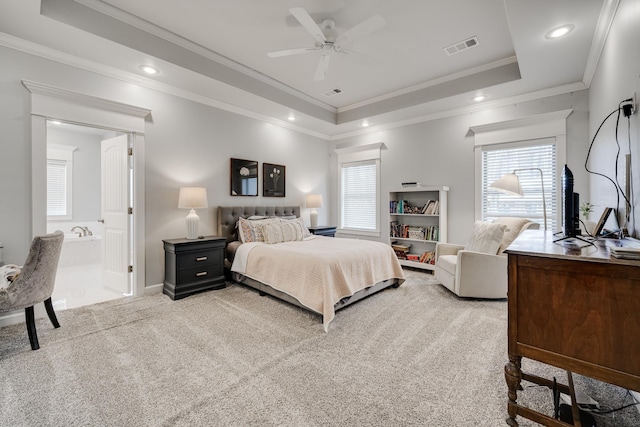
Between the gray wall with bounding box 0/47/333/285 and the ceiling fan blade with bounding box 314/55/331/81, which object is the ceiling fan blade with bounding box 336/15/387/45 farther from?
the gray wall with bounding box 0/47/333/285

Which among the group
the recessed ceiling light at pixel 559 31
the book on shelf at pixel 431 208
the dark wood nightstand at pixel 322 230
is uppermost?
the recessed ceiling light at pixel 559 31

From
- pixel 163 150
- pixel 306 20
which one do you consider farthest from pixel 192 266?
pixel 306 20

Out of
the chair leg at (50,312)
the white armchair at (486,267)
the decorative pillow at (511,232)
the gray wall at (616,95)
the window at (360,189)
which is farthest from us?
the window at (360,189)

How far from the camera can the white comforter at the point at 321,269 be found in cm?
273

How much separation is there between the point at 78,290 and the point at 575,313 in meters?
5.10

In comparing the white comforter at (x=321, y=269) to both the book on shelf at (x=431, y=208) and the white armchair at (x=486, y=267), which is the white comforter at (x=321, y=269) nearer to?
the white armchair at (x=486, y=267)

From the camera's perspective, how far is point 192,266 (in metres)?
3.55

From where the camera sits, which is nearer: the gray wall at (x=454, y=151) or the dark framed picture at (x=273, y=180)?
the gray wall at (x=454, y=151)

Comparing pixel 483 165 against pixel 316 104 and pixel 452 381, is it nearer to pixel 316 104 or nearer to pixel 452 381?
pixel 316 104

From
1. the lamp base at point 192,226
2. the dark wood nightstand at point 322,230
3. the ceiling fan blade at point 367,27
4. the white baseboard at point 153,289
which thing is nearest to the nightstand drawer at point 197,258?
the lamp base at point 192,226

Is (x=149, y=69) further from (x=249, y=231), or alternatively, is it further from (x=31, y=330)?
(x=31, y=330)

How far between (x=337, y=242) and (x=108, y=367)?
2.67 m

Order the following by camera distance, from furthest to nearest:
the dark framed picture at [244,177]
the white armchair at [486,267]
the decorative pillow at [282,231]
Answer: the dark framed picture at [244,177], the decorative pillow at [282,231], the white armchair at [486,267]

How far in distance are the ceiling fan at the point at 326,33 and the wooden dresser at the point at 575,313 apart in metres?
2.14
